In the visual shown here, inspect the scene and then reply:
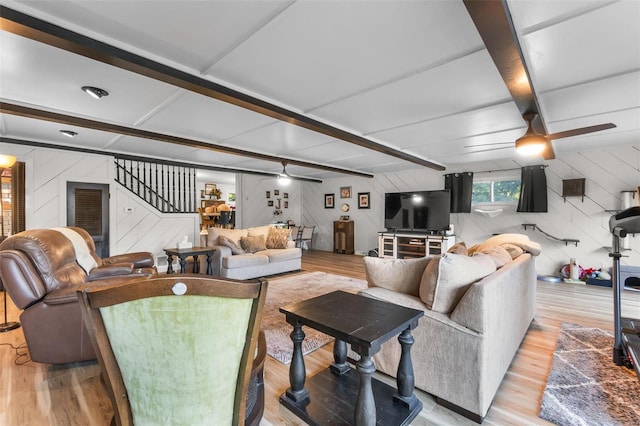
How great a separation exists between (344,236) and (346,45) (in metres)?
6.98

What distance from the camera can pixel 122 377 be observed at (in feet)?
3.13

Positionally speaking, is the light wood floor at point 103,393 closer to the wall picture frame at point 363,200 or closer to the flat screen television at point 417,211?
the flat screen television at point 417,211

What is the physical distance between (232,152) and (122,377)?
4.44 meters

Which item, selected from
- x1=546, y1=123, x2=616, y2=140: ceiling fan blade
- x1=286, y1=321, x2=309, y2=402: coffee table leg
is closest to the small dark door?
x1=286, y1=321, x2=309, y2=402: coffee table leg

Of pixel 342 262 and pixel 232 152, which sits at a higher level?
pixel 232 152

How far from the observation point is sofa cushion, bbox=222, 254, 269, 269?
16.3ft

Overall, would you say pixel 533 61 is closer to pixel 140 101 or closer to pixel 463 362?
pixel 463 362

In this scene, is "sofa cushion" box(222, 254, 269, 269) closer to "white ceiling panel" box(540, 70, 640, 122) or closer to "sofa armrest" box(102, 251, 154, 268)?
"sofa armrest" box(102, 251, 154, 268)

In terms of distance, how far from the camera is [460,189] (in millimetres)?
6527

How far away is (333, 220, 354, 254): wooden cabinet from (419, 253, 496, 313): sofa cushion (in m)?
6.57

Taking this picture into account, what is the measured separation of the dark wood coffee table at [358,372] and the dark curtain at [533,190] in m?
5.31

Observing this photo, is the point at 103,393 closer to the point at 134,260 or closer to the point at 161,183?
the point at 134,260

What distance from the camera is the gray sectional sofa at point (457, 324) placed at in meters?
1.71

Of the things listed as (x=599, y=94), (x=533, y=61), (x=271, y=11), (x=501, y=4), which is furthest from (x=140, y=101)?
(x=599, y=94)
